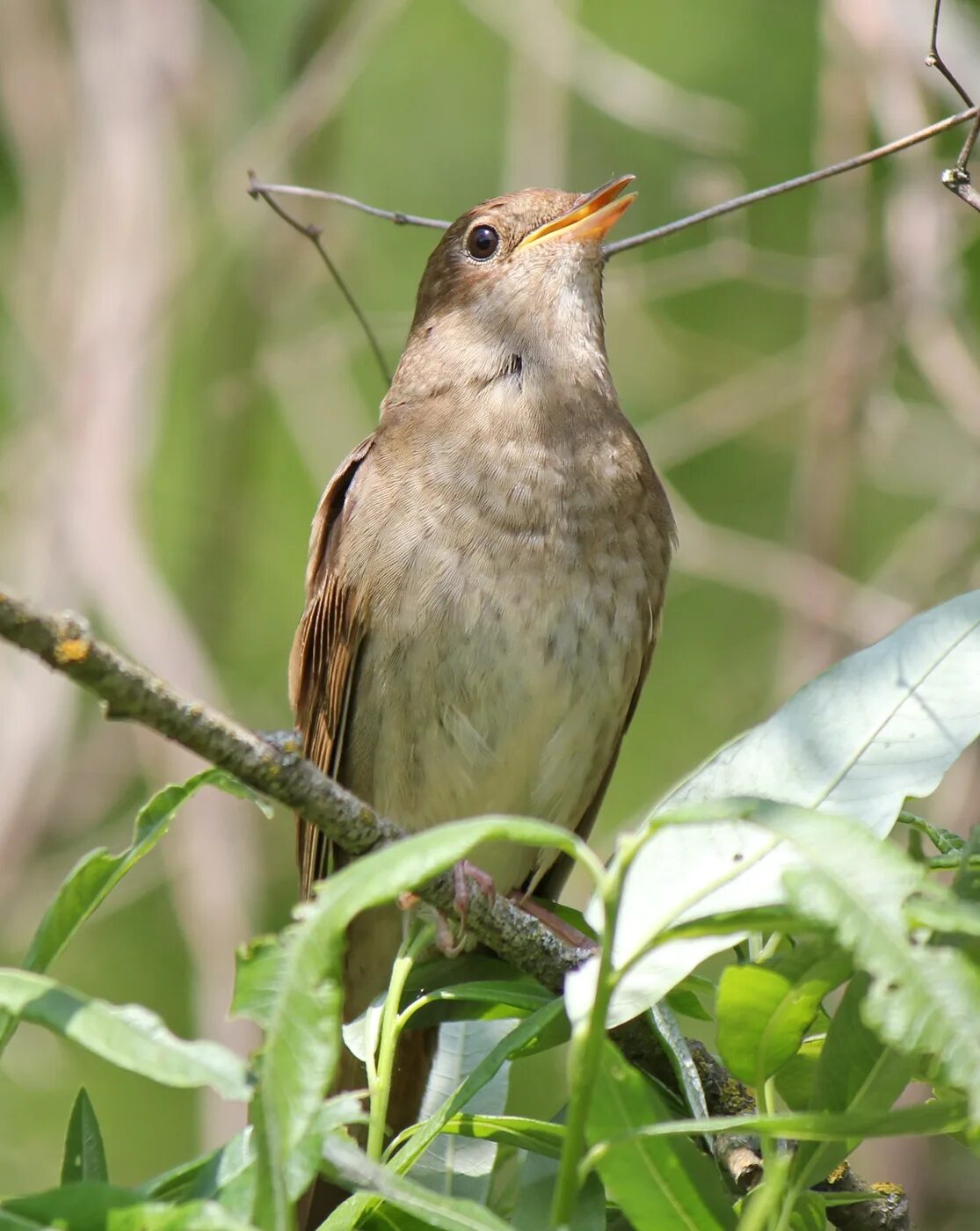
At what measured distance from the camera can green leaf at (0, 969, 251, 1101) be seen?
131cm

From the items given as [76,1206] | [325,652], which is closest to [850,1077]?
[76,1206]

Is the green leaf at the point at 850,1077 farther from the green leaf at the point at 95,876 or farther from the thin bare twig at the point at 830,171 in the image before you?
the thin bare twig at the point at 830,171

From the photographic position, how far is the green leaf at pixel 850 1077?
4.94 feet

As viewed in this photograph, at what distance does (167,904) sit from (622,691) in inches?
170

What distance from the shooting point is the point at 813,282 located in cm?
514

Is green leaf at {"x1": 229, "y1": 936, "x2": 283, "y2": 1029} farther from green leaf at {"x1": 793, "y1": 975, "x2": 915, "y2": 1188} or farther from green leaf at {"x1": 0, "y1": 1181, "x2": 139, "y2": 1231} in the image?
green leaf at {"x1": 793, "y1": 975, "x2": 915, "y2": 1188}

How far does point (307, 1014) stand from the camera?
3.98 ft

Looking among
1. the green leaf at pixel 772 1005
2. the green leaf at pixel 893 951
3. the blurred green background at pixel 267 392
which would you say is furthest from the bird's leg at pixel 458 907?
the blurred green background at pixel 267 392

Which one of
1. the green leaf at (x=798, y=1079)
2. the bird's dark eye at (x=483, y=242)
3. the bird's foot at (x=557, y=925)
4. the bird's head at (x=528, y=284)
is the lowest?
the green leaf at (x=798, y=1079)

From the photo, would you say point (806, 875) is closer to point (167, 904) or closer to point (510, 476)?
point (510, 476)

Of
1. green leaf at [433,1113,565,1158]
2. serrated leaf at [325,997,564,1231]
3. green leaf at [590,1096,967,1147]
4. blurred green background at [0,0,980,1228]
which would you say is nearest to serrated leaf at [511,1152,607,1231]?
green leaf at [433,1113,565,1158]

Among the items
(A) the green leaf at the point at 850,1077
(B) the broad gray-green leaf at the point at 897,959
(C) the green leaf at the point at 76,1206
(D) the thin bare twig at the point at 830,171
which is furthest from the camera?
(D) the thin bare twig at the point at 830,171

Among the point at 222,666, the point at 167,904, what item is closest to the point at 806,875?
the point at 222,666

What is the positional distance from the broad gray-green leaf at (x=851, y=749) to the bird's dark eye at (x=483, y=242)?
2.19m
